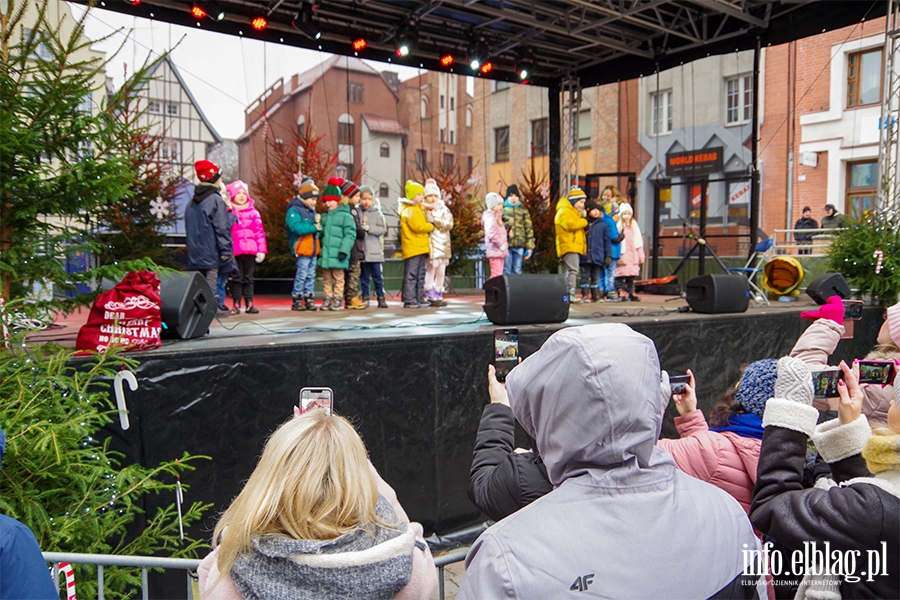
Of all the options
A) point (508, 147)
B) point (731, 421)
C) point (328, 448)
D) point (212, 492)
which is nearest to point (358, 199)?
point (212, 492)

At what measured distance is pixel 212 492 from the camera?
143 inches

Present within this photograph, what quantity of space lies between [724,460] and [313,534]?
4.58ft

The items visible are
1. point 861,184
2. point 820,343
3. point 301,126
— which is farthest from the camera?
point 861,184

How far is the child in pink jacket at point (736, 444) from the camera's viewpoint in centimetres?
211

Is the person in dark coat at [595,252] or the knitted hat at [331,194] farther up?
the knitted hat at [331,194]

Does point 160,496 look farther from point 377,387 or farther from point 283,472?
point 283,472

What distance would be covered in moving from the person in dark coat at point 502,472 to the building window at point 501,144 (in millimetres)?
16500

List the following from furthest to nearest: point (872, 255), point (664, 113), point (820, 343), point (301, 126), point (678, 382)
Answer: point (664, 113)
point (301, 126)
point (872, 255)
point (820, 343)
point (678, 382)

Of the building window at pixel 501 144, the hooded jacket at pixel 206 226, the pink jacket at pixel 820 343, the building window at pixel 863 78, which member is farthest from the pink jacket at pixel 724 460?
the building window at pixel 863 78

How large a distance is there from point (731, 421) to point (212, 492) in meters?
2.74

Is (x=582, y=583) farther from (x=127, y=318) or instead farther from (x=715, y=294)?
(x=715, y=294)

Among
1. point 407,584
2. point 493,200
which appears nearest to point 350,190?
point 493,200

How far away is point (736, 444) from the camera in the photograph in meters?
2.13

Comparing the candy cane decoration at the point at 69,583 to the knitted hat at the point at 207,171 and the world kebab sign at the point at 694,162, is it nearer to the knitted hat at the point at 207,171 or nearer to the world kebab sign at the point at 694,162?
the knitted hat at the point at 207,171
